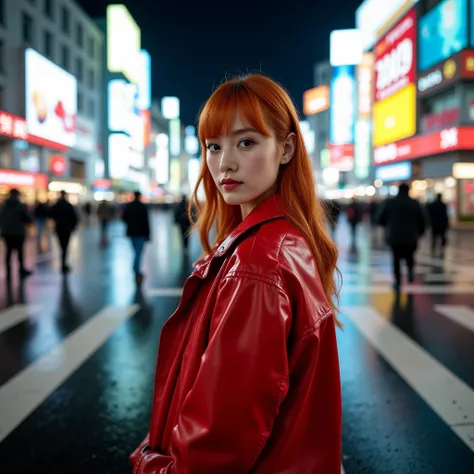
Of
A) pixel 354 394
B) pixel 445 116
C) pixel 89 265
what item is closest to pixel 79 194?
pixel 445 116

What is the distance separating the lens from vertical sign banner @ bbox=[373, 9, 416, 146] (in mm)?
36188

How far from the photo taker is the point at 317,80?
12088 cm

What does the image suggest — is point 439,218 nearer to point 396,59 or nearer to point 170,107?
point 396,59

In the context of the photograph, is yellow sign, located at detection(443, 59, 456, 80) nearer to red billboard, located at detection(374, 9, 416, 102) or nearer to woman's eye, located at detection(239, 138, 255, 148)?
red billboard, located at detection(374, 9, 416, 102)

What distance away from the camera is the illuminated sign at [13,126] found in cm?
3246

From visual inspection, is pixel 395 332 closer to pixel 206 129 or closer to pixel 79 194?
pixel 206 129

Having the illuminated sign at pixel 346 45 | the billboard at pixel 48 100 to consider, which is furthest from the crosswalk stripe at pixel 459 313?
the illuminated sign at pixel 346 45

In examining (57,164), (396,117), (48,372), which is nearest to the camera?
(48,372)

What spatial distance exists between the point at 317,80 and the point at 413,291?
118891mm

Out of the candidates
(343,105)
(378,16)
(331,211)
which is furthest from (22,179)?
(343,105)

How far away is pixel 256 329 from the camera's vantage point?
1251 mm

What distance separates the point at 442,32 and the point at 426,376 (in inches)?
1270

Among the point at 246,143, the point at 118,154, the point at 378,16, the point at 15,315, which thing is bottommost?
the point at 15,315

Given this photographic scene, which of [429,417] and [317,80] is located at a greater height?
[317,80]
